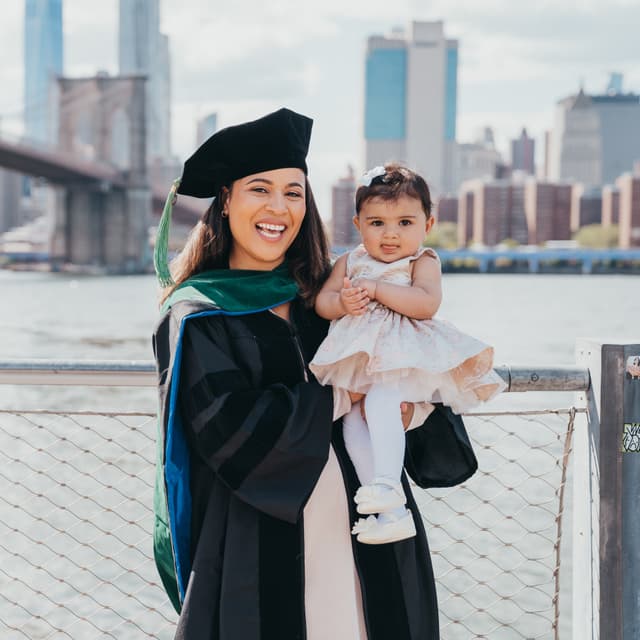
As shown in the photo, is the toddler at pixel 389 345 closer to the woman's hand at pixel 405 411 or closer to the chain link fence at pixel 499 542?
the woman's hand at pixel 405 411

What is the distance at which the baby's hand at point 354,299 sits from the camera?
148 cm

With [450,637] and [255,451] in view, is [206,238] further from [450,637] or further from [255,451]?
[450,637]

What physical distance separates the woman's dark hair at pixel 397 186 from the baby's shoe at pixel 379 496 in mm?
472

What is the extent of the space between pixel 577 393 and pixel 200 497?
76 cm

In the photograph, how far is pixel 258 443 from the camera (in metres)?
1.38

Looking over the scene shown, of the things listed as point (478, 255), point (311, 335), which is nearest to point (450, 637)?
point (311, 335)

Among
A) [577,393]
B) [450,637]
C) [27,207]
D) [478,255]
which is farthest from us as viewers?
[27,207]

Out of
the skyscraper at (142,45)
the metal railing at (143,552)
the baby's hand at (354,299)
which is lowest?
the metal railing at (143,552)

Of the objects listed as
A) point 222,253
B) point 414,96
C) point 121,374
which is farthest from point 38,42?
point 222,253

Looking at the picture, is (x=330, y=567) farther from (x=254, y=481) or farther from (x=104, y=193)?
(x=104, y=193)

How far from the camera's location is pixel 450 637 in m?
4.03

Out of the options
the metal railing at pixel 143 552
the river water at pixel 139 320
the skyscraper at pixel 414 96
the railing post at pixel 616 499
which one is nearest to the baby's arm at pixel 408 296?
the railing post at pixel 616 499

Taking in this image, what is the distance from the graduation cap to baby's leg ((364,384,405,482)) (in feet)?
1.37

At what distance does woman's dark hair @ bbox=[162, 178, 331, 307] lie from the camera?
160 cm
